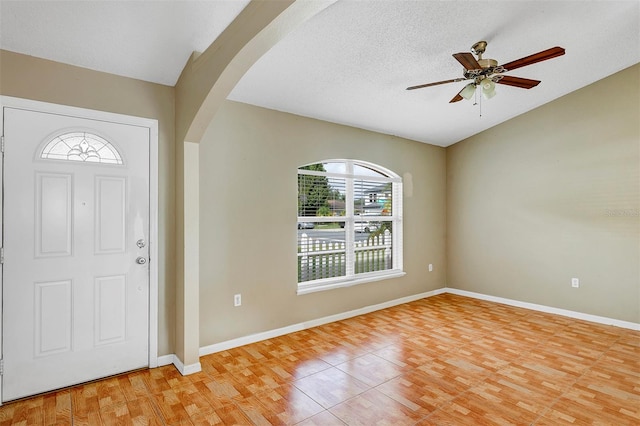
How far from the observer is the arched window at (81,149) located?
2.48 metres

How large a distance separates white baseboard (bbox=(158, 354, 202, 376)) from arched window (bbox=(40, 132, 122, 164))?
173 centimetres

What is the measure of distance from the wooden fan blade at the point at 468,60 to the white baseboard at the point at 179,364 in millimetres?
3136

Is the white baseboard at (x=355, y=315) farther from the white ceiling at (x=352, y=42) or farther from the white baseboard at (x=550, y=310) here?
the white ceiling at (x=352, y=42)

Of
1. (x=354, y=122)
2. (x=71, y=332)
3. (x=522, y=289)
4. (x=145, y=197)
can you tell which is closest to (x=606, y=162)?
(x=522, y=289)

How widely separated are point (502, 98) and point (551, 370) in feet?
9.93

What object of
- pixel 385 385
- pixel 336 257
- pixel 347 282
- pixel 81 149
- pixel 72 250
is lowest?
pixel 385 385

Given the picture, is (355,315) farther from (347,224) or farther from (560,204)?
(560,204)

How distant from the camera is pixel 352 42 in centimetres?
264

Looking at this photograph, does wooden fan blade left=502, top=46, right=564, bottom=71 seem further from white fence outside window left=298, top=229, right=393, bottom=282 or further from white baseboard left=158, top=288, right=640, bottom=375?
white baseboard left=158, top=288, right=640, bottom=375

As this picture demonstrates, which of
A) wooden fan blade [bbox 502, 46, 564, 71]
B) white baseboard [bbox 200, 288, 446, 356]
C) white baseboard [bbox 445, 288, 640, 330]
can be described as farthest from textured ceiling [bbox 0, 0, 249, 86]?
white baseboard [bbox 445, 288, 640, 330]

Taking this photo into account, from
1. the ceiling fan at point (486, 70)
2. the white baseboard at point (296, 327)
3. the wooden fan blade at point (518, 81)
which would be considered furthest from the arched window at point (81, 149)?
the wooden fan blade at point (518, 81)

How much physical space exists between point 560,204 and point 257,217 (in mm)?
3938

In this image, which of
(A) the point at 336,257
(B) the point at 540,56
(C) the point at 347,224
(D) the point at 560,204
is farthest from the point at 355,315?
(B) the point at 540,56

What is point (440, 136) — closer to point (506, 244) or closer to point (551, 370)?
point (506, 244)
